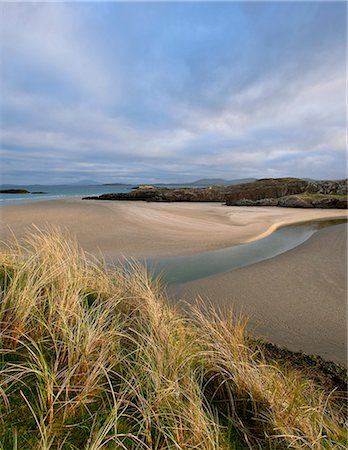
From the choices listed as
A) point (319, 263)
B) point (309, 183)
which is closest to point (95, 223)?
point (319, 263)

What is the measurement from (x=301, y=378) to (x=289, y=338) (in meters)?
0.97

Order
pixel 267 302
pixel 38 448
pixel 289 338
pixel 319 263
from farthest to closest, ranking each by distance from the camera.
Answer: pixel 319 263, pixel 267 302, pixel 289 338, pixel 38 448

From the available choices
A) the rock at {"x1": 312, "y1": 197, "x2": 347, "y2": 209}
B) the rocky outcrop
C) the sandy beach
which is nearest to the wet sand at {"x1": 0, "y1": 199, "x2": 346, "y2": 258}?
the sandy beach

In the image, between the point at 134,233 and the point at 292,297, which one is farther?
the point at 134,233

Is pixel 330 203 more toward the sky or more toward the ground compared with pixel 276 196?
more toward the ground

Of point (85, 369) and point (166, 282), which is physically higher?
point (85, 369)

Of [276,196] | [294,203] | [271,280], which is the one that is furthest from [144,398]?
[276,196]

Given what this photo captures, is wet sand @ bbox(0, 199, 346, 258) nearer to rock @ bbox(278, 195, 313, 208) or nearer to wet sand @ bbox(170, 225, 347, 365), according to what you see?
wet sand @ bbox(170, 225, 347, 365)

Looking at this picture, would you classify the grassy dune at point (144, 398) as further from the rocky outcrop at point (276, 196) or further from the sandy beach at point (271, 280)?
the rocky outcrop at point (276, 196)

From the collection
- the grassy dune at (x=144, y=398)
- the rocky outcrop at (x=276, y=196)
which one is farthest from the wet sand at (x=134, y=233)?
the rocky outcrop at (x=276, y=196)

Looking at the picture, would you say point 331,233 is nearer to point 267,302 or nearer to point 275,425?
point 267,302

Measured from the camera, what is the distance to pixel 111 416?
1.46 meters

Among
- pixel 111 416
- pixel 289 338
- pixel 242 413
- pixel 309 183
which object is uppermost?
pixel 309 183

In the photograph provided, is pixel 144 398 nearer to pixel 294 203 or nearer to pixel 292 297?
pixel 292 297
